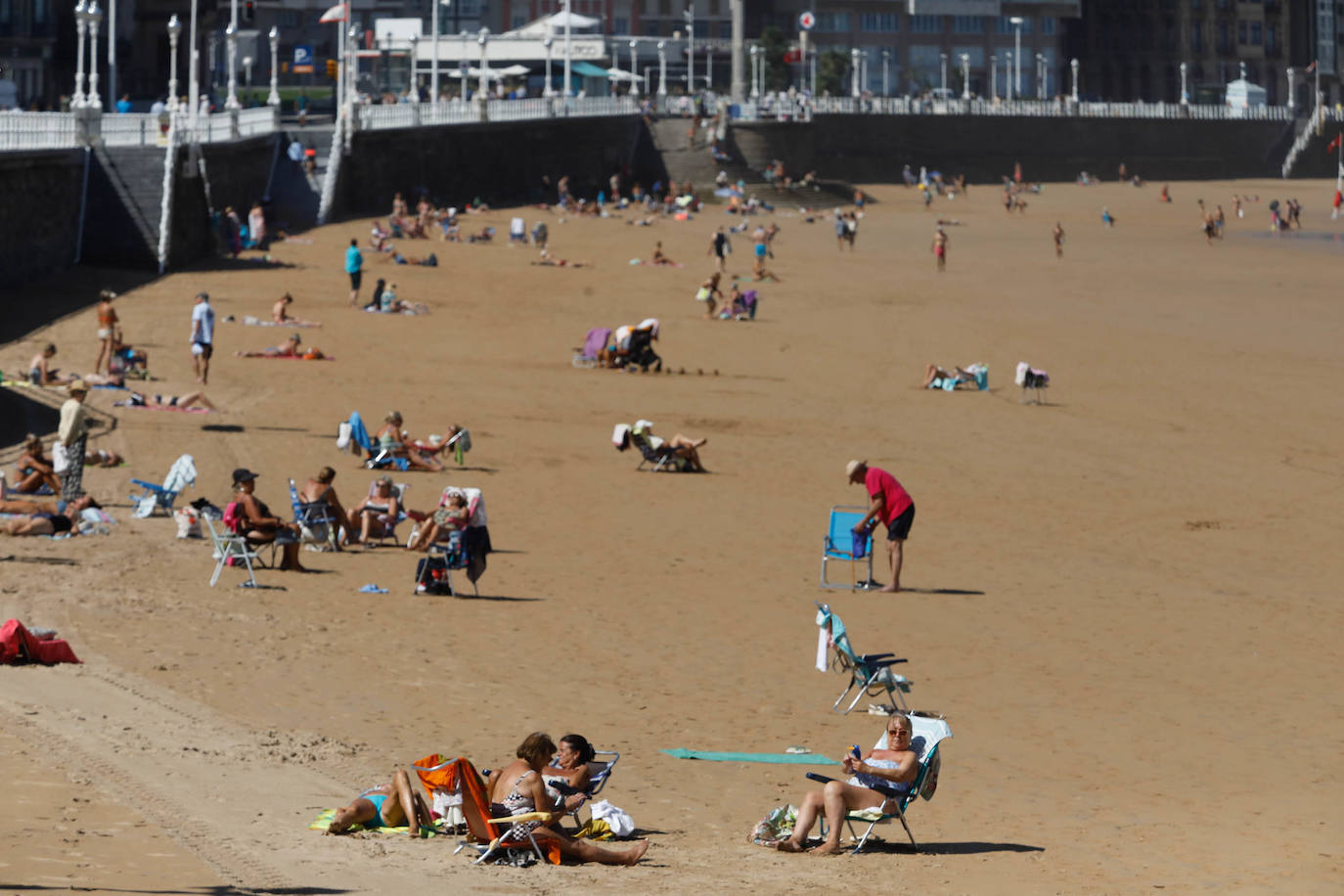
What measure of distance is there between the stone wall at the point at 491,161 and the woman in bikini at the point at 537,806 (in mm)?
38074

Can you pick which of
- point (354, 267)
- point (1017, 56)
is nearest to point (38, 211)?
point (354, 267)

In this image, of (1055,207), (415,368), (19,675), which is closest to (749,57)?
(1055,207)

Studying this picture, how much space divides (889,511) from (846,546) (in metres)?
0.49

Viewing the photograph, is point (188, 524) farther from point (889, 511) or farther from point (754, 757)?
point (754, 757)

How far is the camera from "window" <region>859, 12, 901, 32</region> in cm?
10819

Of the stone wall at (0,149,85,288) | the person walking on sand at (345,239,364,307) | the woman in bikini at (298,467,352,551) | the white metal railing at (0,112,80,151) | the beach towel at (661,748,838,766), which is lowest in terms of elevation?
the beach towel at (661,748,838,766)

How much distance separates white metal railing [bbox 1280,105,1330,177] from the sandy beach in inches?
2633

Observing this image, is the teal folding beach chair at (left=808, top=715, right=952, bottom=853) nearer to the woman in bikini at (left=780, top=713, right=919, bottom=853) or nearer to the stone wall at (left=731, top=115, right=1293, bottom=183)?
the woman in bikini at (left=780, top=713, right=919, bottom=853)

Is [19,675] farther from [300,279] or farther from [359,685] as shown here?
[300,279]

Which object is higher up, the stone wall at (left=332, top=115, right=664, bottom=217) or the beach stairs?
the stone wall at (left=332, top=115, right=664, bottom=217)

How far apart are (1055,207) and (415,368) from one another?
47.4 metres

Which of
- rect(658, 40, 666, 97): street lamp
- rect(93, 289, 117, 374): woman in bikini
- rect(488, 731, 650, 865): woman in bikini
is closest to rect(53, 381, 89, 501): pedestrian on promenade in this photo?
rect(93, 289, 117, 374): woman in bikini

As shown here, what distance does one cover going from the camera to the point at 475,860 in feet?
26.9

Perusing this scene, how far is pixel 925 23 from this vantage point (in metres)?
109
